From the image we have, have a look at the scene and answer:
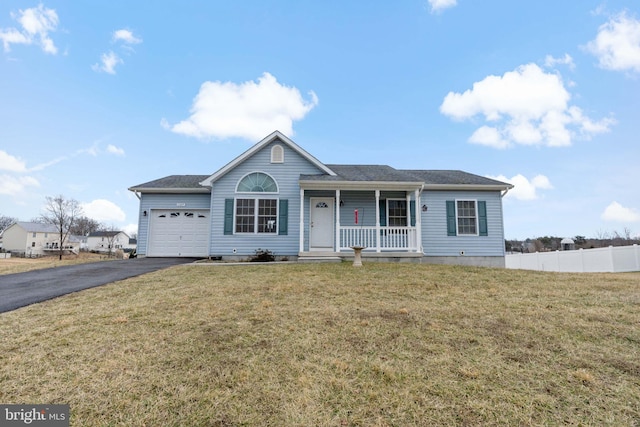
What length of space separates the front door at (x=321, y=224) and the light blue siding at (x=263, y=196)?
25.1 inches

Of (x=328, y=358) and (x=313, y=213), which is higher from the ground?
A: (x=313, y=213)

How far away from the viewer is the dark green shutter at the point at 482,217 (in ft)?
42.3

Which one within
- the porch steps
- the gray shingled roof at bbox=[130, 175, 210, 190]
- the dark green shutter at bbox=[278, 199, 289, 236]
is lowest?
the porch steps

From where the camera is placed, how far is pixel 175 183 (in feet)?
45.2

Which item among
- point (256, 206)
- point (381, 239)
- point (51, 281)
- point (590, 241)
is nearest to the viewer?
point (51, 281)

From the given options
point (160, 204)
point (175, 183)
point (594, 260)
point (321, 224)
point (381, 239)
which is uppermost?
point (175, 183)

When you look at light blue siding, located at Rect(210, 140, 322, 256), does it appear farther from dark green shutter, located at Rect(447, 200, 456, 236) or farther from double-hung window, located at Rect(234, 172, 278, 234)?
dark green shutter, located at Rect(447, 200, 456, 236)

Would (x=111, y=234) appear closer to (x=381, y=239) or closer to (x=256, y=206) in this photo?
(x=256, y=206)

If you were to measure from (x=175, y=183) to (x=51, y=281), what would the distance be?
720 cm

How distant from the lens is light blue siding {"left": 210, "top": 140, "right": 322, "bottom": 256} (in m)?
12.1

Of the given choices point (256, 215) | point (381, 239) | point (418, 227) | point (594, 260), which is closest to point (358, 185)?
point (381, 239)

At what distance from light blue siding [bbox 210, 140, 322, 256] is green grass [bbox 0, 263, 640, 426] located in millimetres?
6316

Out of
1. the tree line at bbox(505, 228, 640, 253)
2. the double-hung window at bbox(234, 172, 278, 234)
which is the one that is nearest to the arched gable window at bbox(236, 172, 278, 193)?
the double-hung window at bbox(234, 172, 278, 234)

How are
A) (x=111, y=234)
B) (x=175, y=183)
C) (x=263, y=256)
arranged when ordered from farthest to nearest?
1. (x=111, y=234)
2. (x=175, y=183)
3. (x=263, y=256)
